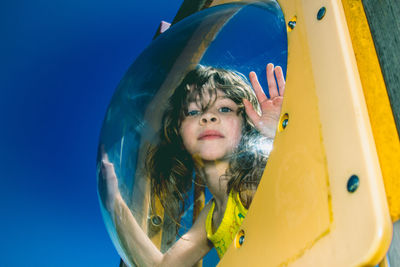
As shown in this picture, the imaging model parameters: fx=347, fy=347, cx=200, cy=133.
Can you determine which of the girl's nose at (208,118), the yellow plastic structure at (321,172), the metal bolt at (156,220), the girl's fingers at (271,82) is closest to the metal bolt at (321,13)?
the yellow plastic structure at (321,172)

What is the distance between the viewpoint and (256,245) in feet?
1.47

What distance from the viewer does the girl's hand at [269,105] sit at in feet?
1.77

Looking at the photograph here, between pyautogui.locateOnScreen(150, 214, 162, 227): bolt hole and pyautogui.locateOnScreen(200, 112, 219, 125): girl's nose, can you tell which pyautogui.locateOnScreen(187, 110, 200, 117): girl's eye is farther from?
pyautogui.locateOnScreen(150, 214, 162, 227): bolt hole

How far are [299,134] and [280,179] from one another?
0.06 m

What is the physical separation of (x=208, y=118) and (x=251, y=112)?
75mm

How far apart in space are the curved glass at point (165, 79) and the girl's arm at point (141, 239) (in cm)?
1

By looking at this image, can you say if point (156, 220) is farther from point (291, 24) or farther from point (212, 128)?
point (291, 24)

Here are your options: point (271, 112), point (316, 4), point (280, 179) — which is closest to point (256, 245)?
point (280, 179)

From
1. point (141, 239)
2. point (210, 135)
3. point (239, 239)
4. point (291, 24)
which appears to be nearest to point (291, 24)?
point (291, 24)

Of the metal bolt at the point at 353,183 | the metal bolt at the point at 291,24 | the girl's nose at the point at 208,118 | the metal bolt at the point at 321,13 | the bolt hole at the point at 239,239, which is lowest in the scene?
the bolt hole at the point at 239,239

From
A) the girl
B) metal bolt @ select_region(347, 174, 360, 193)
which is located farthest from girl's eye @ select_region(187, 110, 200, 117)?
metal bolt @ select_region(347, 174, 360, 193)

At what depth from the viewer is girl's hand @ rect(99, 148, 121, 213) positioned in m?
0.78

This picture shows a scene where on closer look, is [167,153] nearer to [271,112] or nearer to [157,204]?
[157,204]

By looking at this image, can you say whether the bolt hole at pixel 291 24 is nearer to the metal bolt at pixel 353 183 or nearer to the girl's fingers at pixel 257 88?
the girl's fingers at pixel 257 88
